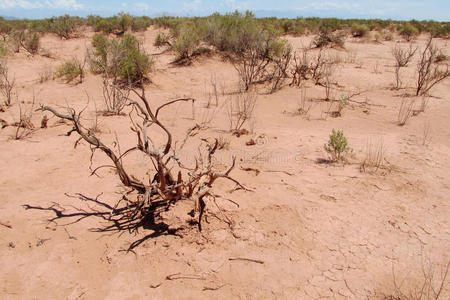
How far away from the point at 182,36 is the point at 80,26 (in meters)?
12.5

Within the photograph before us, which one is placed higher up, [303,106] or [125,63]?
[125,63]

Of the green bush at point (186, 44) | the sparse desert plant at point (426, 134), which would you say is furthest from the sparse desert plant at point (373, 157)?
the green bush at point (186, 44)

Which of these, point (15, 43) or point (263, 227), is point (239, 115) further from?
point (15, 43)

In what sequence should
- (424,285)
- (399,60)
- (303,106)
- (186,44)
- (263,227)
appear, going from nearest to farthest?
(424,285) → (263,227) → (303,106) → (399,60) → (186,44)

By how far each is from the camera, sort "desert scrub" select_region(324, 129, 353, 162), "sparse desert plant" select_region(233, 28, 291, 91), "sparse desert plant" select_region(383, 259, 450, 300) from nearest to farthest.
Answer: "sparse desert plant" select_region(383, 259, 450, 300) < "desert scrub" select_region(324, 129, 353, 162) < "sparse desert plant" select_region(233, 28, 291, 91)

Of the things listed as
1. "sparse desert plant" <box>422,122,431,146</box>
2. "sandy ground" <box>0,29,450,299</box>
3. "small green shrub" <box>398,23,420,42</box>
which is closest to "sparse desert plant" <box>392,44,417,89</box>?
"sparse desert plant" <box>422,122,431,146</box>

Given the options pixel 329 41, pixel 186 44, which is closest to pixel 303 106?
pixel 186 44

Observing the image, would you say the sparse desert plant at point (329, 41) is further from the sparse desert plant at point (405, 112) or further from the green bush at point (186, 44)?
the sparse desert plant at point (405, 112)

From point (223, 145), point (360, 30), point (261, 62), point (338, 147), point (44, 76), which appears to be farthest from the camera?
point (360, 30)

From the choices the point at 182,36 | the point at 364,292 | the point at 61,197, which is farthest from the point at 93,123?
the point at 182,36

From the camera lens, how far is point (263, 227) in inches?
113

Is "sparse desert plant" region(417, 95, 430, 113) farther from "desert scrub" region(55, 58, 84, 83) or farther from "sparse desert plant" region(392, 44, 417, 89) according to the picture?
"desert scrub" region(55, 58, 84, 83)

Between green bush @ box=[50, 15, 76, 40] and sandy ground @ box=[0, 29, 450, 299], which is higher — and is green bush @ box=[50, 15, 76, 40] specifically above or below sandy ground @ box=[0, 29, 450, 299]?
above

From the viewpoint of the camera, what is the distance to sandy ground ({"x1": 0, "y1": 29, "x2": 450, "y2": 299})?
2.33m
